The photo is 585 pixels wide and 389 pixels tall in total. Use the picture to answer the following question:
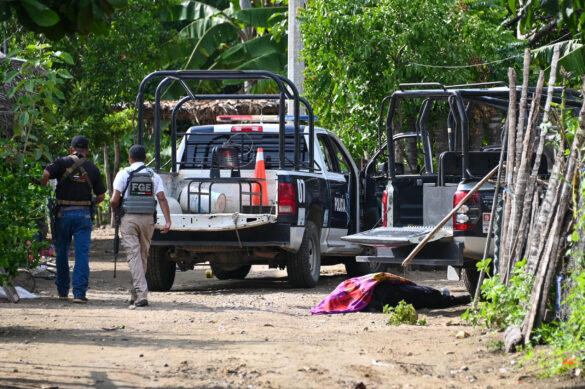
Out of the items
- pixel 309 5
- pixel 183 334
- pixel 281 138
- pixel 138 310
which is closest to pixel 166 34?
pixel 309 5

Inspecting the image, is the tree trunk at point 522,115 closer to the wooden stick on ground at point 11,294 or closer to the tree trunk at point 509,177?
the tree trunk at point 509,177

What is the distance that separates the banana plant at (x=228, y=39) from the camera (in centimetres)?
2669

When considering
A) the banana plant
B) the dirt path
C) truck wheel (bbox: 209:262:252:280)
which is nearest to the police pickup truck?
the dirt path

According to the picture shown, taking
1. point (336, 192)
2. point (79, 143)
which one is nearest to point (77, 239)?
point (79, 143)

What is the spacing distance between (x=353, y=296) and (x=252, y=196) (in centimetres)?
242

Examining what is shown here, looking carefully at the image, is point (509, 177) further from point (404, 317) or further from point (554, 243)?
point (404, 317)

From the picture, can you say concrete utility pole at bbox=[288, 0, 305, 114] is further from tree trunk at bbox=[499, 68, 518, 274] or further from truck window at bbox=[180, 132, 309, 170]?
tree trunk at bbox=[499, 68, 518, 274]

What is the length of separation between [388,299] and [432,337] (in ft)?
6.62

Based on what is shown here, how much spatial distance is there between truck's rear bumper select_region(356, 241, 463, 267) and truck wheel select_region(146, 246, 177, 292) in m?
3.25

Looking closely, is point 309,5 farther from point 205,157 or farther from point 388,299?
point 388,299

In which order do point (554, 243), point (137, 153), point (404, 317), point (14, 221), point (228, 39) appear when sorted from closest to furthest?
point (554, 243) → point (14, 221) → point (404, 317) → point (137, 153) → point (228, 39)

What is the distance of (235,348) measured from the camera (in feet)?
25.3

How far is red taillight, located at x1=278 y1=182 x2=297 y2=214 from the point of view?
11.9m

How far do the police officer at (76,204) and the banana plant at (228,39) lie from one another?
15.1 meters
